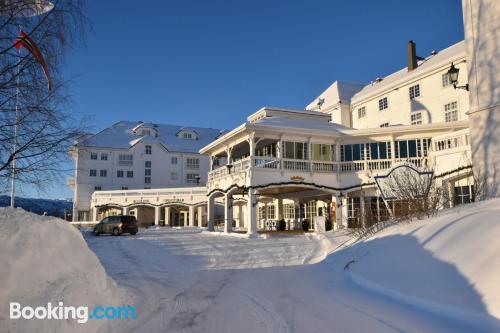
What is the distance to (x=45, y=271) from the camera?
18.5ft

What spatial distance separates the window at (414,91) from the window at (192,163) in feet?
123

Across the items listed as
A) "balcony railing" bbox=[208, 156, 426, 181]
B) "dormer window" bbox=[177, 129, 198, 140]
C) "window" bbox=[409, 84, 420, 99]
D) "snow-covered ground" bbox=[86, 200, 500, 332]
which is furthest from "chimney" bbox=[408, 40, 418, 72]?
"dormer window" bbox=[177, 129, 198, 140]

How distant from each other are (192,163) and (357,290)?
57477 mm

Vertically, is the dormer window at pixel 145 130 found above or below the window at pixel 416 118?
above

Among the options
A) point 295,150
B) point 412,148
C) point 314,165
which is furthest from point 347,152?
point 412,148

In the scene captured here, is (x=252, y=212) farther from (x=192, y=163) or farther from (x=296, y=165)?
(x=192, y=163)

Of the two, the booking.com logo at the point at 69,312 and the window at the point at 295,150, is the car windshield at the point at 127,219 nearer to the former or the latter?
the window at the point at 295,150

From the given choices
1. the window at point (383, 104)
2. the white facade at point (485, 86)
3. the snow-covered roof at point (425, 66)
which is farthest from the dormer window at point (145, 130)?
the white facade at point (485, 86)

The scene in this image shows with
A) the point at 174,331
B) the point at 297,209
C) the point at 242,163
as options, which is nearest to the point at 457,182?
the point at 242,163

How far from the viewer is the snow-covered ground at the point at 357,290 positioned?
600 centimetres

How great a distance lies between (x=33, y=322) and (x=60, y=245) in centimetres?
162

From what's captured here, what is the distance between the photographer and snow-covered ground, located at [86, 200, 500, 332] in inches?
236

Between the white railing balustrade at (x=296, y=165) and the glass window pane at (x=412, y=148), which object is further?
the glass window pane at (x=412, y=148)

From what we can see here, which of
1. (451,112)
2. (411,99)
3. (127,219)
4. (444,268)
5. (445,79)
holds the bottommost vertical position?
(444,268)
